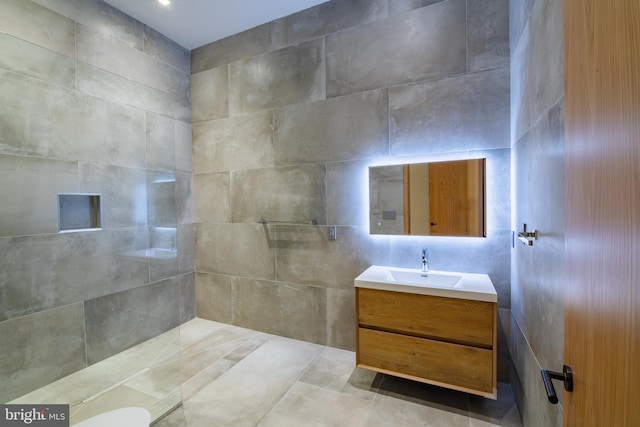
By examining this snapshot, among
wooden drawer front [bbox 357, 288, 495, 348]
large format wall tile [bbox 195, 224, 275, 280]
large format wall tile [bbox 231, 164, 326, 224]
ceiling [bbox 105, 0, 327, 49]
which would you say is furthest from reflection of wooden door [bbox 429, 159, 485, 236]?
ceiling [bbox 105, 0, 327, 49]

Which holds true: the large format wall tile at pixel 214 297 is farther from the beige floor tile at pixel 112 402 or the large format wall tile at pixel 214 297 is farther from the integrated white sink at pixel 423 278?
the integrated white sink at pixel 423 278

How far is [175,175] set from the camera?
10.3ft

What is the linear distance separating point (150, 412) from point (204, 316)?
1.51m

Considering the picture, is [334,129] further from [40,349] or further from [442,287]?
→ [40,349]

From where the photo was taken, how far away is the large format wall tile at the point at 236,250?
2965 millimetres

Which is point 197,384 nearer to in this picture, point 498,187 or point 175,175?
point 175,175

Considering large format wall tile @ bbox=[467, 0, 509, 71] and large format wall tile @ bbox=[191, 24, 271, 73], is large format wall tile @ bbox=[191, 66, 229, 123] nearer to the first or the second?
large format wall tile @ bbox=[191, 24, 271, 73]

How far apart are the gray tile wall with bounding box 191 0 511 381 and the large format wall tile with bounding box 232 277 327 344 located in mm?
13

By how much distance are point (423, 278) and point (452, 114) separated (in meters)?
1.30

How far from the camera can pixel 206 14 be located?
8.93 ft

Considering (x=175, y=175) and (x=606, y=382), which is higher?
(x=175, y=175)

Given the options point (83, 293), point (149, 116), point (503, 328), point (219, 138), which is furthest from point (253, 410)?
point (149, 116)

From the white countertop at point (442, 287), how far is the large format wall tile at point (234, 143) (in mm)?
1570

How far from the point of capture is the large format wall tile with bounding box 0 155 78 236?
1.87 meters
